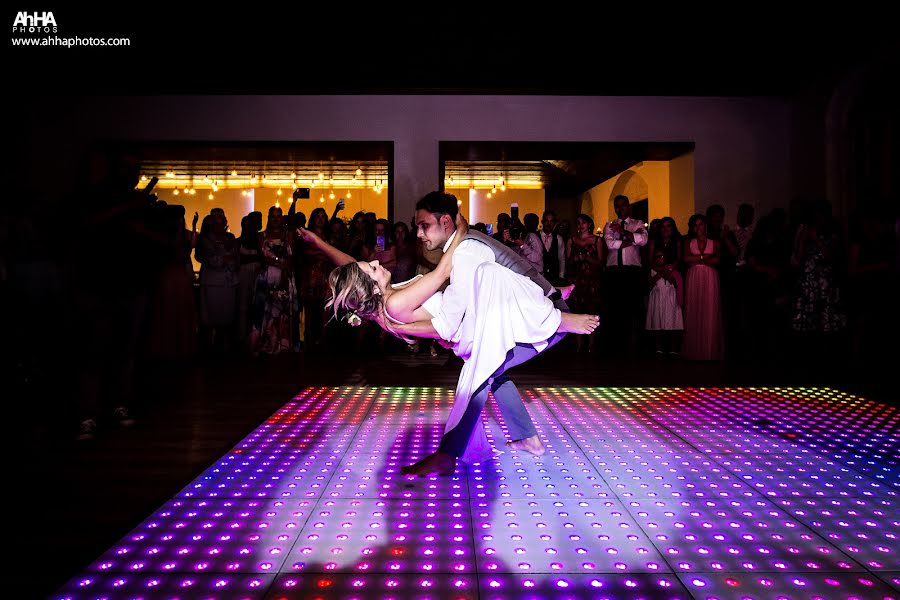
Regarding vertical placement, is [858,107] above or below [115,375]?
above

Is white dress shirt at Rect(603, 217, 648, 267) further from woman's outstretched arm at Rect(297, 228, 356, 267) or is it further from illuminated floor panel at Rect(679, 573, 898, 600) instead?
illuminated floor panel at Rect(679, 573, 898, 600)

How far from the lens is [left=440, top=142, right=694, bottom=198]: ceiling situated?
31.5 ft

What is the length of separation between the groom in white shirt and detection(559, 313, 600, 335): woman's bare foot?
11 cm

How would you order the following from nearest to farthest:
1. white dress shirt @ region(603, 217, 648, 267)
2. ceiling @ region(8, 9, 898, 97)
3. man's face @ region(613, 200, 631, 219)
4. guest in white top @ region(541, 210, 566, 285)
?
ceiling @ region(8, 9, 898, 97) < man's face @ region(613, 200, 631, 219) < white dress shirt @ region(603, 217, 648, 267) < guest in white top @ region(541, 210, 566, 285)

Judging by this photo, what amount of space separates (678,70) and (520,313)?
6.70m

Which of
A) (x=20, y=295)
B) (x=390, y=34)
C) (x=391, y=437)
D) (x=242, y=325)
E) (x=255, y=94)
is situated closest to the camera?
(x=391, y=437)

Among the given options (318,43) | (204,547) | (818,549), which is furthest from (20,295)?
(818,549)

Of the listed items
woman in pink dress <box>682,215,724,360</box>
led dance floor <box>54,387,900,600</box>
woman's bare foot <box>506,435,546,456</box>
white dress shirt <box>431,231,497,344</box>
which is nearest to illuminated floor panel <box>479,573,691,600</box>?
led dance floor <box>54,387,900,600</box>

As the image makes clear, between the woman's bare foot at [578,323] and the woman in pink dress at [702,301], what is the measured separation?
4517 mm

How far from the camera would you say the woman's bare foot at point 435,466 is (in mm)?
2949

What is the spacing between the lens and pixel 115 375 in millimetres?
4000

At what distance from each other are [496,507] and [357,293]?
112cm

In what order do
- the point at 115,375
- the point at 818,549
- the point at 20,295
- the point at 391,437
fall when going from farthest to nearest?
the point at 20,295 → the point at 115,375 → the point at 391,437 → the point at 818,549

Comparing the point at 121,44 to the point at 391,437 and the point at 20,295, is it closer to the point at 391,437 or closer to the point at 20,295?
the point at 20,295
